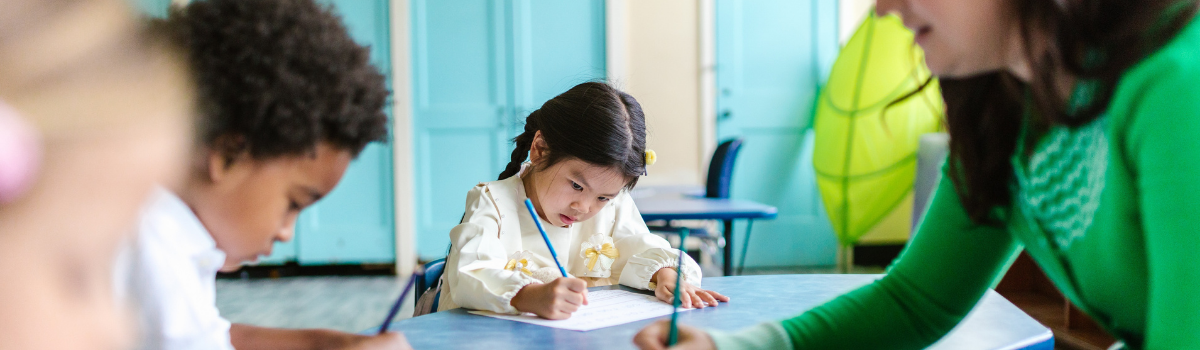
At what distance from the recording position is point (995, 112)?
26.1 inches

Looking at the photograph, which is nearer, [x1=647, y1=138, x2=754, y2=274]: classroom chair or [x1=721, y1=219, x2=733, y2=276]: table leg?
[x1=721, y1=219, x2=733, y2=276]: table leg

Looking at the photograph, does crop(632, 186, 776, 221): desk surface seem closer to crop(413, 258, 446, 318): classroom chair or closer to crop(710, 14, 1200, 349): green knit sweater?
crop(413, 258, 446, 318): classroom chair

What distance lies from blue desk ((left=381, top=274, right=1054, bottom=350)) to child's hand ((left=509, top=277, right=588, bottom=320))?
0.04 metres

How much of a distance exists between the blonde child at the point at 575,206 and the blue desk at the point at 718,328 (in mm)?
161

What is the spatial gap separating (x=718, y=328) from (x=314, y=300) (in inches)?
120

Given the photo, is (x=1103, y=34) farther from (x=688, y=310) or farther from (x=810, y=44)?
(x=810, y=44)

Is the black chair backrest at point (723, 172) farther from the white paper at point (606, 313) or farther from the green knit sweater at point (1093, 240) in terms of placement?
the green knit sweater at point (1093, 240)

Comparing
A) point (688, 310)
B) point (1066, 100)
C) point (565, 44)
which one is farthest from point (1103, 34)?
point (565, 44)

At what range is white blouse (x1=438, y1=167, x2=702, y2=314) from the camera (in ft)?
3.23

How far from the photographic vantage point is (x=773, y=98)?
167 inches

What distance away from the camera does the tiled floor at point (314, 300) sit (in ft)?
9.66

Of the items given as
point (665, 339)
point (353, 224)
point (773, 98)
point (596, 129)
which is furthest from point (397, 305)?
point (773, 98)

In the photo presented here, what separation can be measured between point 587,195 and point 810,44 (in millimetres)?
3329

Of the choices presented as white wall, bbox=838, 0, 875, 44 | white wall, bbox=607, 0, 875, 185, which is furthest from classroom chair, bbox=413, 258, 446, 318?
white wall, bbox=838, 0, 875, 44
